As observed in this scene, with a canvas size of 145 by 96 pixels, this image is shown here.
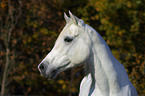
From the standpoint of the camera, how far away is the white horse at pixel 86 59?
2230 millimetres

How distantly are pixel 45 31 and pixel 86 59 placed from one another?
6.05 meters

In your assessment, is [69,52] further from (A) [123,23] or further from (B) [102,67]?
(A) [123,23]

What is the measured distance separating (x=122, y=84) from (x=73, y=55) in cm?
55

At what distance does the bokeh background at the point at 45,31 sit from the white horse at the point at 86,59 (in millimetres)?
5306

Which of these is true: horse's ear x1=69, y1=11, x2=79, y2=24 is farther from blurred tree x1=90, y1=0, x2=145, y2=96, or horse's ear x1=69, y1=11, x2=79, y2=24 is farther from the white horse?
blurred tree x1=90, y1=0, x2=145, y2=96

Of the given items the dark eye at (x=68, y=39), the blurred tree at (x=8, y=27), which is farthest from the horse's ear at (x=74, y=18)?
the blurred tree at (x=8, y=27)

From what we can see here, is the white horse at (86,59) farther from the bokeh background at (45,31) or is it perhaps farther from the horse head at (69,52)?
the bokeh background at (45,31)

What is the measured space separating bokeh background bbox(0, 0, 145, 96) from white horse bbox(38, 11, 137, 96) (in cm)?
531

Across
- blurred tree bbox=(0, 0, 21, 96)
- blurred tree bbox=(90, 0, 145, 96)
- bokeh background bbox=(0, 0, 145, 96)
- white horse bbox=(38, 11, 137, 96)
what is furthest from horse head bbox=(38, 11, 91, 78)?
blurred tree bbox=(0, 0, 21, 96)

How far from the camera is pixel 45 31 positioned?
816cm

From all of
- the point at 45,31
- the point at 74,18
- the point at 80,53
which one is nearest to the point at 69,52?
the point at 80,53

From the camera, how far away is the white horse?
2.23m

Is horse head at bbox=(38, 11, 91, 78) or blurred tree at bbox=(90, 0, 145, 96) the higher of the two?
horse head at bbox=(38, 11, 91, 78)

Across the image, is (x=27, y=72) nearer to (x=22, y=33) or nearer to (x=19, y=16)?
(x=22, y=33)
